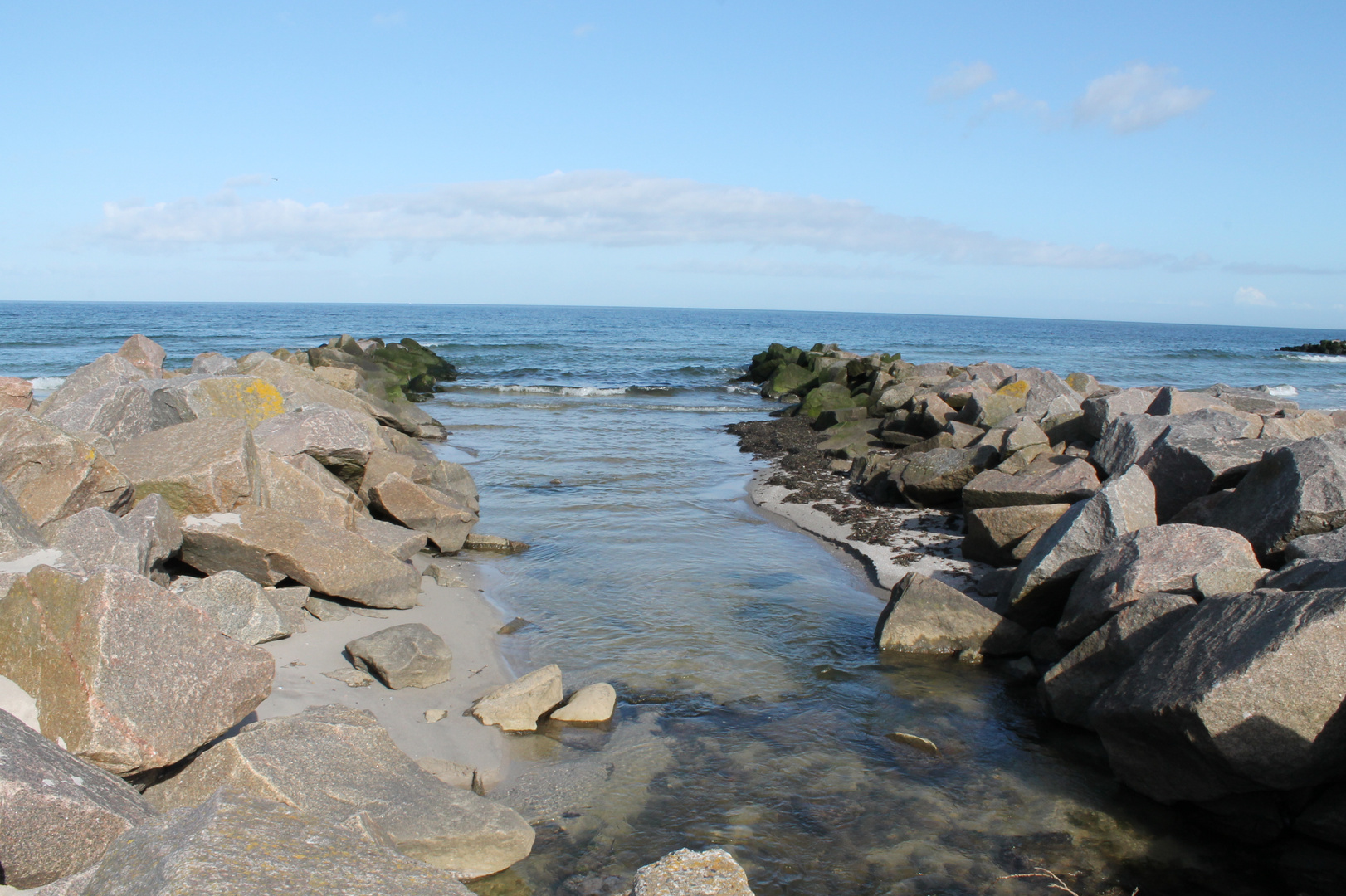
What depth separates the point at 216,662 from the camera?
4207 mm

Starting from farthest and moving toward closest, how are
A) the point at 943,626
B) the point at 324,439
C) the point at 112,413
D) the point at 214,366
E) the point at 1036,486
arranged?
the point at 214,366
the point at 1036,486
the point at 324,439
the point at 112,413
the point at 943,626

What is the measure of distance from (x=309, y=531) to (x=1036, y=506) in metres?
6.73

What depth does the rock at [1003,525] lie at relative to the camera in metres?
8.71

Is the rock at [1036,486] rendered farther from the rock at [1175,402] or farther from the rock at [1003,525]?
the rock at [1175,402]

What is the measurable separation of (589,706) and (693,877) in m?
2.94

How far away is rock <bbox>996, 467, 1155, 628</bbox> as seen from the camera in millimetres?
6969

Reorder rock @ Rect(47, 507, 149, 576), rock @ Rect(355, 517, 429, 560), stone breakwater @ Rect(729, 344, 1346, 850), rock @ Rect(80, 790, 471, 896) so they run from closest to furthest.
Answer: rock @ Rect(80, 790, 471, 896) < stone breakwater @ Rect(729, 344, 1346, 850) < rock @ Rect(47, 507, 149, 576) < rock @ Rect(355, 517, 429, 560)

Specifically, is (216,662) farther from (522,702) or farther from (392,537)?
(392,537)

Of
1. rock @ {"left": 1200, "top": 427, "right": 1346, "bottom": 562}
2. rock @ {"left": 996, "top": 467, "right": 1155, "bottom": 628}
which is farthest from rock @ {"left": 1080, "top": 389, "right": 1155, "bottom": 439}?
rock @ {"left": 996, "top": 467, "right": 1155, "bottom": 628}

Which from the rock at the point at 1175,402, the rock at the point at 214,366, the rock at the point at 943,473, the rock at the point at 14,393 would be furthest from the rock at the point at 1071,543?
the rock at the point at 214,366

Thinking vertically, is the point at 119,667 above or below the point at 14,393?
below

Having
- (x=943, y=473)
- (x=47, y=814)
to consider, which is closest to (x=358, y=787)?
(x=47, y=814)

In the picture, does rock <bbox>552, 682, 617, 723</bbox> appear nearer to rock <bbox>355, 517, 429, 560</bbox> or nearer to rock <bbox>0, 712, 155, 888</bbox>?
rock <bbox>355, 517, 429, 560</bbox>

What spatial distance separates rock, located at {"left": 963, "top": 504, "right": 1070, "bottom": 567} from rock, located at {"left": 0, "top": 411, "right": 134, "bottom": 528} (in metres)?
7.77
